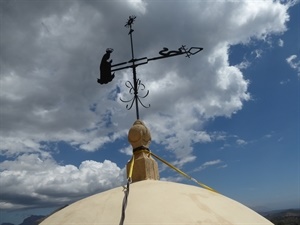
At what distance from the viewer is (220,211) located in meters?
3.72

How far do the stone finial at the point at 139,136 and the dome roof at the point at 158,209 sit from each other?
771 mm

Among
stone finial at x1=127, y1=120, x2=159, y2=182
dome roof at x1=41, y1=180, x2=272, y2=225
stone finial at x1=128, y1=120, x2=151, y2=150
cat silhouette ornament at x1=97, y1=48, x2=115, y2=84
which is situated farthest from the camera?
cat silhouette ornament at x1=97, y1=48, x2=115, y2=84

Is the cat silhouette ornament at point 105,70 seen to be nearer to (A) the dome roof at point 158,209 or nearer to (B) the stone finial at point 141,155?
(B) the stone finial at point 141,155

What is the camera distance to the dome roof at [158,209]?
11.0 feet

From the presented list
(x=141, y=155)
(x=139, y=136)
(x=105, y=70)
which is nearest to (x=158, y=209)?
(x=141, y=155)

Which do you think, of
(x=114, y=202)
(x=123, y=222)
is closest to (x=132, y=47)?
(x=114, y=202)

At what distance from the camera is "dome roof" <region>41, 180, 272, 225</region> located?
11.0ft

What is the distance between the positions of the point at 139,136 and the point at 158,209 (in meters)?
1.58

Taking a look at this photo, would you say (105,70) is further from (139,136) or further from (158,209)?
(158,209)

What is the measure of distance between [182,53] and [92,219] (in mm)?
3298

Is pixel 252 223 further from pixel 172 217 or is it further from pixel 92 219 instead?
pixel 92 219

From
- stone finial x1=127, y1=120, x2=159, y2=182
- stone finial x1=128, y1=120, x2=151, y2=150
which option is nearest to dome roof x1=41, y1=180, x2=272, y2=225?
stone finial x1=127, y1=120, x2=159, y2=182

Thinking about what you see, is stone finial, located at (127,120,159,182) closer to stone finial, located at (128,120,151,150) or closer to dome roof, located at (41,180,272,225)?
stone finial, located at (128,120,151,150)

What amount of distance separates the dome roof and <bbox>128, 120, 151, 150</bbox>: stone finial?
77cm
